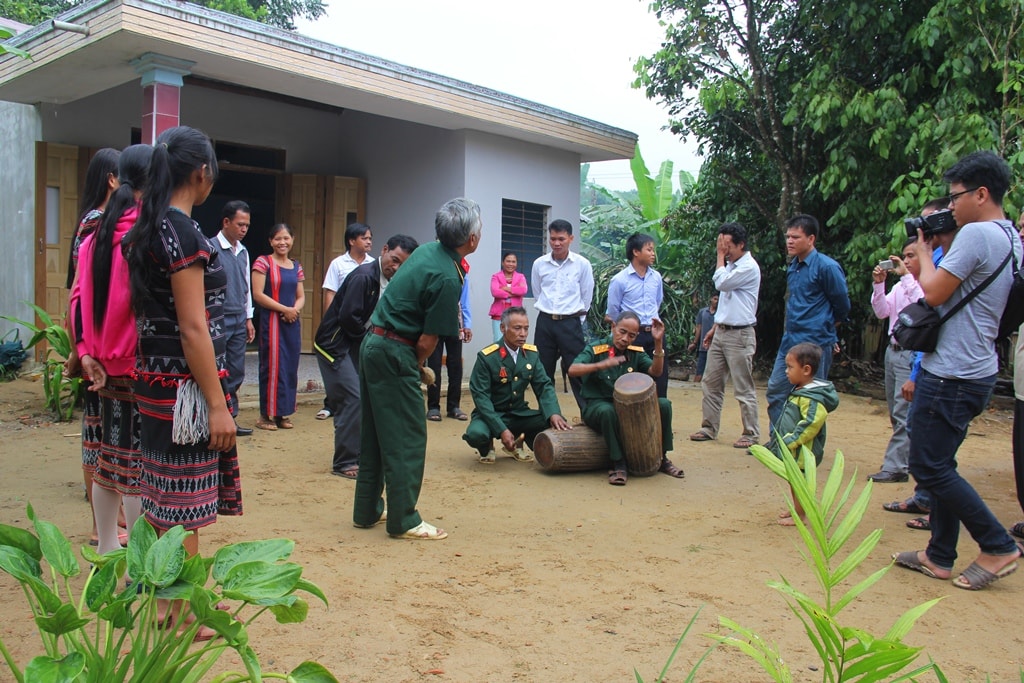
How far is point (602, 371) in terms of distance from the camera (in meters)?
5.82

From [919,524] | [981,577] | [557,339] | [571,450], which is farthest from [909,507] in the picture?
[557,339]

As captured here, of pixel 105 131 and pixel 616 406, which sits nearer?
pixel 616 406

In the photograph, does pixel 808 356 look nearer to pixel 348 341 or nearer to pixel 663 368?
pixel 663 368

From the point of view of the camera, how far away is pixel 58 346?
646cm

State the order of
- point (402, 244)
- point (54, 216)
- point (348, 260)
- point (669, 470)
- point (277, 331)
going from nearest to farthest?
point (402, 244)
point (669, 470)
point (277, 331)
point (348, 260)
point (54, 216)

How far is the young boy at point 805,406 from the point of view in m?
4.63

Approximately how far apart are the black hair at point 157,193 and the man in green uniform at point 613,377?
341cm

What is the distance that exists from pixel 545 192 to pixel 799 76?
3.63 meters

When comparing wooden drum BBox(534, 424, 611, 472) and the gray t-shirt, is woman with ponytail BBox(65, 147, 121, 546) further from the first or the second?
the gray t-shirt

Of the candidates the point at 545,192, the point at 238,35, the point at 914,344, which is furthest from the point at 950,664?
the point at 545,192

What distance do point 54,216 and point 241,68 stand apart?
333 cm

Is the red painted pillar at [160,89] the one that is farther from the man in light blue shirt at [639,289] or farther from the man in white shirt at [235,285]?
the man in light blue shirt at [639,289]

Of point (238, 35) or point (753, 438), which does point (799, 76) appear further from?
point (238, 35)

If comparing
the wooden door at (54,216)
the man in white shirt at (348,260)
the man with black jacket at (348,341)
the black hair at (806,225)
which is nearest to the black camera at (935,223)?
the black hair at (806,225)
